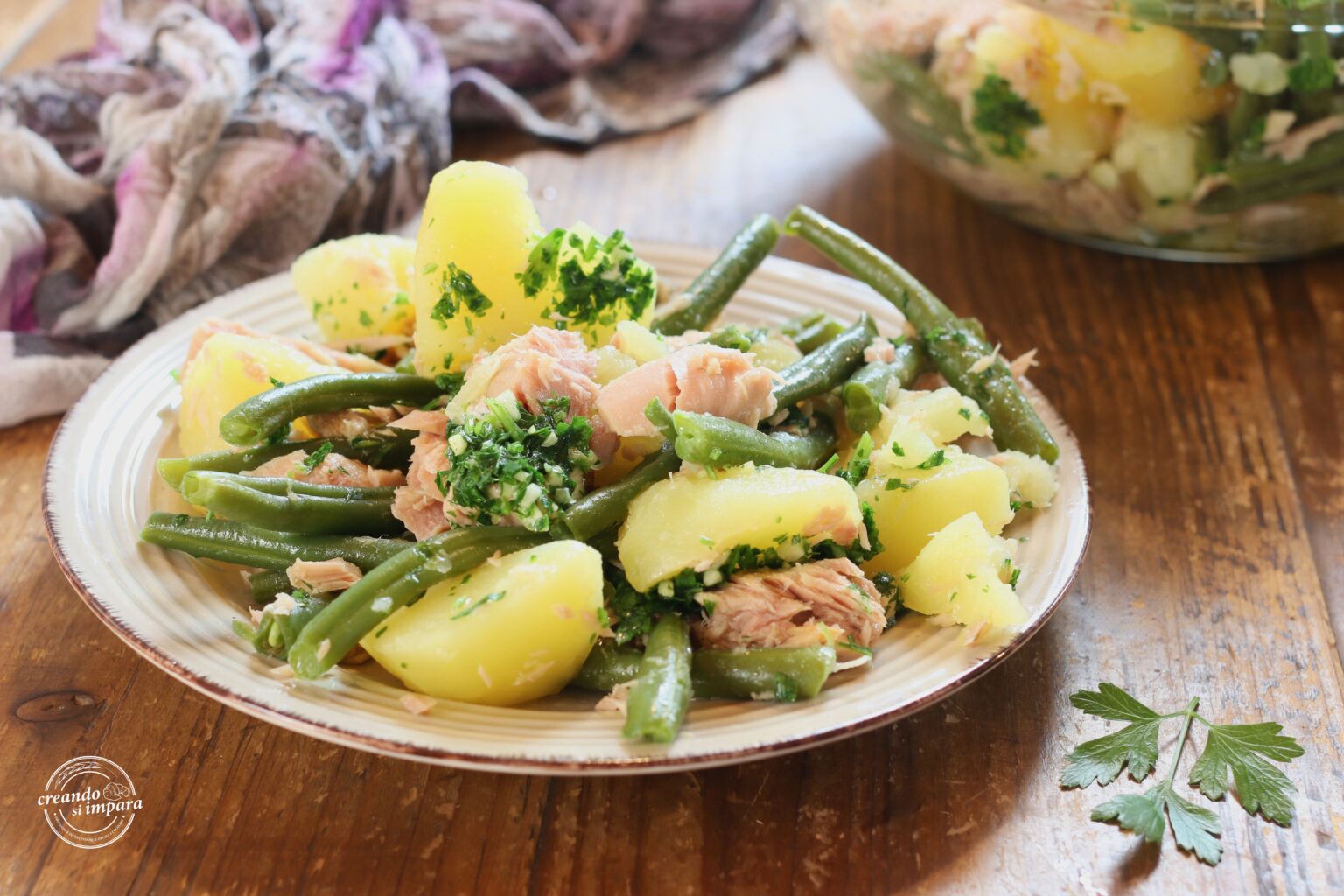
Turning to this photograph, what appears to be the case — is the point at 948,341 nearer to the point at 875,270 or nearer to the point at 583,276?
the point at 875,270

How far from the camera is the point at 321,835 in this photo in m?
2.58

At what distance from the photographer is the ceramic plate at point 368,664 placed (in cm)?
235

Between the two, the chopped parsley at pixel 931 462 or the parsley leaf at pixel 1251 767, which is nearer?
the parsley leaf at pixel 1251 767

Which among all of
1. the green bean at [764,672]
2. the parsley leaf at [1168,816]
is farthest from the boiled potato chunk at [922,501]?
the parsley leaf at [1168,816]

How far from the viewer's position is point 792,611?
261 cm

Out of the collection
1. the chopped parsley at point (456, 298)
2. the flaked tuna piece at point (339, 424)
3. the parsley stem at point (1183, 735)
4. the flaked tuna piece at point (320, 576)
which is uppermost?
the chopped parsley at point (456, 298)

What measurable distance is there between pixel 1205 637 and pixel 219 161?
12.0 feet

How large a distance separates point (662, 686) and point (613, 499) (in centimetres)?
47

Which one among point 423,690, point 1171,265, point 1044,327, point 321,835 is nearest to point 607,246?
point 423,690

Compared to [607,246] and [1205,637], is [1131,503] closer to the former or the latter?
[1205,637]

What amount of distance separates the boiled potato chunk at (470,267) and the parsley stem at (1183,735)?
1.75 m

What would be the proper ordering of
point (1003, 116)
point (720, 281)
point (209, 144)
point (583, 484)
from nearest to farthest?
point (583, 484) → point (720, 281) → point (1003, 116) → point (209, 144)

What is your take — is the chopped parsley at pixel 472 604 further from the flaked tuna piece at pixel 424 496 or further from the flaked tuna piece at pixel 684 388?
the flaked tuna piece at pixel 684 388

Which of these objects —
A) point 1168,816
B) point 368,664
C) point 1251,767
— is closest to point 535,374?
point 368,664
